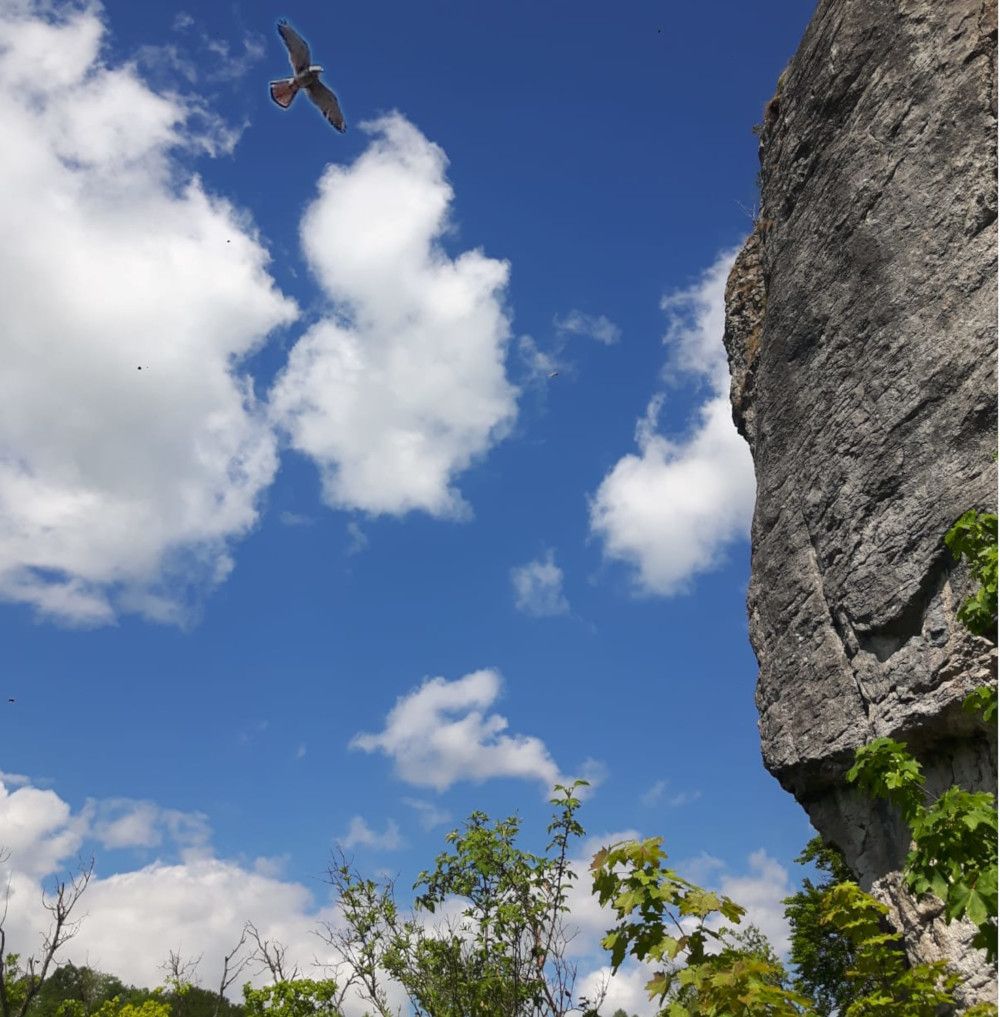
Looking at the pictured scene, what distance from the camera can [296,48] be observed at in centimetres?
1420

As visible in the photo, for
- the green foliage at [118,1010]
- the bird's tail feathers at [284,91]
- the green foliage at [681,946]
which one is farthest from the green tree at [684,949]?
the green foliage at [118,1010]

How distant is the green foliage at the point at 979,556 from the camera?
6.70 metres

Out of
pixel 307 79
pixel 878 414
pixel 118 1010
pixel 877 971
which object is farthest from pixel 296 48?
pixel 118 1010

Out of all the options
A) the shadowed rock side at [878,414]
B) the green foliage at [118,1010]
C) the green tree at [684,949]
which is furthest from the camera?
the green foliage at [118,1010]

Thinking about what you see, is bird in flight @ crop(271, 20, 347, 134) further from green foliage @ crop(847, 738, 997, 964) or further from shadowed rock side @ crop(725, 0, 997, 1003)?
green foliage @ crop(847, 738, 997, 964)

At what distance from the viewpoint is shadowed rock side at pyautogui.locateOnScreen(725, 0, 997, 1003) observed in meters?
11.5

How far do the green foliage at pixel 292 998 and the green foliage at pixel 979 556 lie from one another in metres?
17.6

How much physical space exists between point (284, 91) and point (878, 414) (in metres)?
9.68

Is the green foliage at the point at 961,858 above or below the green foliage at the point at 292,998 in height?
below

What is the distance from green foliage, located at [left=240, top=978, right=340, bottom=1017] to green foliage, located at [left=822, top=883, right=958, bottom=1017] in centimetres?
1452

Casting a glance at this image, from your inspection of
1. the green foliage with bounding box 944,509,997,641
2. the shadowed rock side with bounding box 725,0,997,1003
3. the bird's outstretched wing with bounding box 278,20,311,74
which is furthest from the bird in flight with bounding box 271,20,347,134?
the green foliage with bounding box 944,509,997,641

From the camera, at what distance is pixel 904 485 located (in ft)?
40.4

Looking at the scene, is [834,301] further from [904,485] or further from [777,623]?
[777,623]

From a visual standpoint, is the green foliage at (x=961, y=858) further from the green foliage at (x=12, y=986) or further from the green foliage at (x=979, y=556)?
the green foliage at (x=12, y=986)
